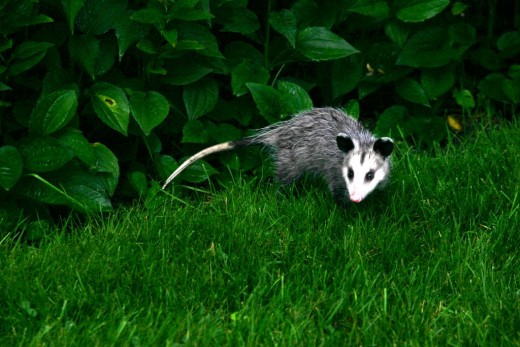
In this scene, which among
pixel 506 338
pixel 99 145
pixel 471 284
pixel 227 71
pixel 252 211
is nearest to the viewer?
pixel 506 338

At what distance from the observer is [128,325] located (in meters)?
3.15

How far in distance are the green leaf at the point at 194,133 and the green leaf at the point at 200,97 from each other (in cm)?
5

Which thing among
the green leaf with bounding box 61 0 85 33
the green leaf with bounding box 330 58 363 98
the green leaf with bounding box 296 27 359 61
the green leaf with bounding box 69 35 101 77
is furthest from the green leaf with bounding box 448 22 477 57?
the green leaf with bounding box 61 0 85 33

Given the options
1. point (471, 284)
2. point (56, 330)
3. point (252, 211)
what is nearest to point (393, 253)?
point (471, 284)

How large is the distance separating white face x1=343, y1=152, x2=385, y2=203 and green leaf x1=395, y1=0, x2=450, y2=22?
95cm

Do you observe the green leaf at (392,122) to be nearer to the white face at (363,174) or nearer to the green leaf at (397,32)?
the green leaf at (397,32)

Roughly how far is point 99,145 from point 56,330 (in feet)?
5.08

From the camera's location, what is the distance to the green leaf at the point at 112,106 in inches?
170

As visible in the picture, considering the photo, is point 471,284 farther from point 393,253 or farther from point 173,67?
point 173,67

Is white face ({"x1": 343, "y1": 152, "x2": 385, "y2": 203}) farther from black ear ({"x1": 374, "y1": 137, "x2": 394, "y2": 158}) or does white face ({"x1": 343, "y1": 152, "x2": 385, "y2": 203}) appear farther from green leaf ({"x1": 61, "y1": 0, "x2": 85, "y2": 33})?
green leaf ({"x1": 61, "y1": 0, "x2": 85, "y2": 33})

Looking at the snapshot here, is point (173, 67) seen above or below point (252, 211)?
above

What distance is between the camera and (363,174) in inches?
167

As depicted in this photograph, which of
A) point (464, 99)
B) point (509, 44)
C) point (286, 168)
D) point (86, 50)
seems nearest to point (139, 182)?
point (86, 50)

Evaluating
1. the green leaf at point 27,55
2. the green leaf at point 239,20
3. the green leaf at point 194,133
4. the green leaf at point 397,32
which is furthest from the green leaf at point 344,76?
the green leaf at point 27,55
